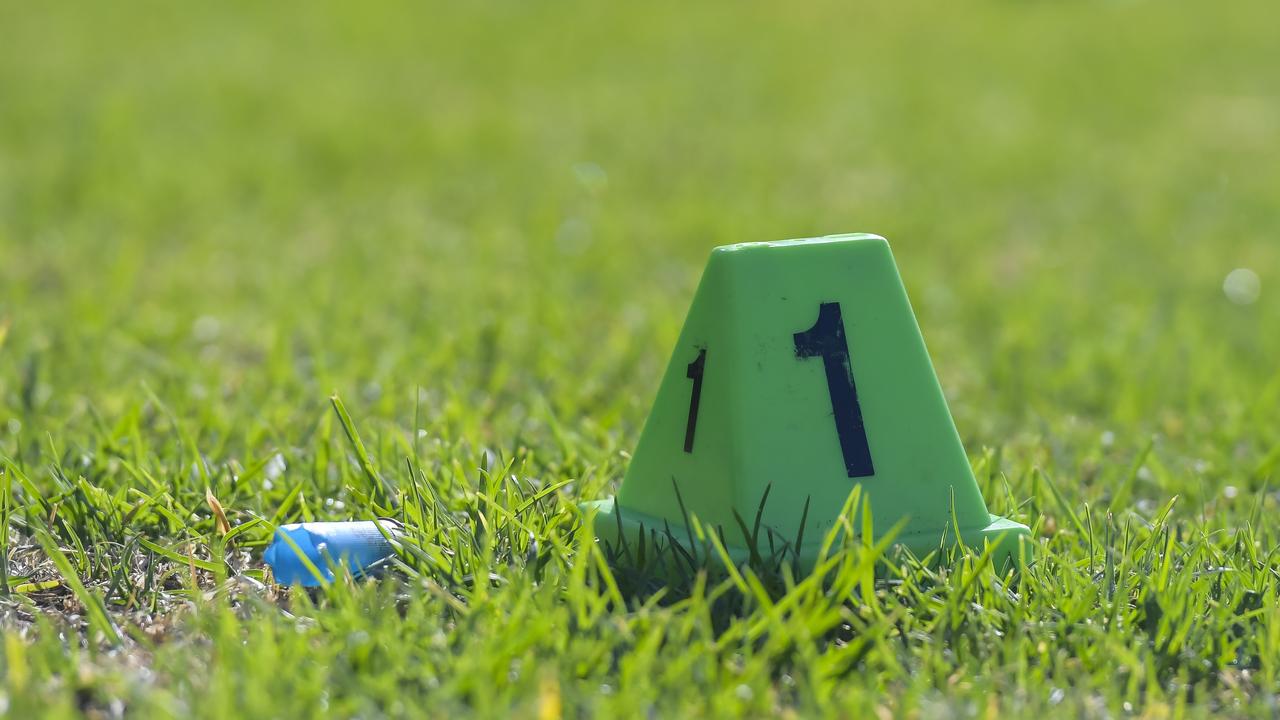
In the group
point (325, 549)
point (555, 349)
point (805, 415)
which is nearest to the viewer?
point (325, 549)

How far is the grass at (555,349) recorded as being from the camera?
1706mm

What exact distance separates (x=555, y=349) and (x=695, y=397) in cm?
167

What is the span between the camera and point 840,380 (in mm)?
2037

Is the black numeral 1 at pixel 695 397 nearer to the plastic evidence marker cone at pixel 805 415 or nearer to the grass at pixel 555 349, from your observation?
the plastic evidence marker cone at pixel 805 415

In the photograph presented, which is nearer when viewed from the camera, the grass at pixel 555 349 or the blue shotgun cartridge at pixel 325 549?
the grass at pixel 555 349

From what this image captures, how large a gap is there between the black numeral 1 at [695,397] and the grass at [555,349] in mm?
212

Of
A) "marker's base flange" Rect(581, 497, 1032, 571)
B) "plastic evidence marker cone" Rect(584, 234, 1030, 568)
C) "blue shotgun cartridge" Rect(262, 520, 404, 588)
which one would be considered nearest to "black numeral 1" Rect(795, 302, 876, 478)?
"plastic evidence marker cone" Rect(584, 234, 1030, 568)

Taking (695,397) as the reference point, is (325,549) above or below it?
below

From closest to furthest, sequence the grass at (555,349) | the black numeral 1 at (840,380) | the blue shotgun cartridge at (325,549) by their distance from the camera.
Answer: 1. the grass at (555,349)
2. the blue shotgun cartridge at (325,549)
3. the black numeral 1 at (840,380)

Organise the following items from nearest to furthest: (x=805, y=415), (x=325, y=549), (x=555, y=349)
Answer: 1. (x=325, y=549)
2. (x=805, y=415)
3. (x=555, y=349)

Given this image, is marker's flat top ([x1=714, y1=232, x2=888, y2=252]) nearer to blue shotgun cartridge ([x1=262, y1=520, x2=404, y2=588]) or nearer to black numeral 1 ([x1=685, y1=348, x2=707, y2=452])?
black numeral 1 ([x1=685, y1=348, x2=707, y2=452])

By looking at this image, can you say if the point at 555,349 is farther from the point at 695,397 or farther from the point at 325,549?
the point at 325,549

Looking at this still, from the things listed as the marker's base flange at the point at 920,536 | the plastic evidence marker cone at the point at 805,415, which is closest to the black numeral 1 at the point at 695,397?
the plastic evidence marker cone at the point at 805,415

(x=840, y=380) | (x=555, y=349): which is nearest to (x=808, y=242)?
Answer: (x=840, y=380)
